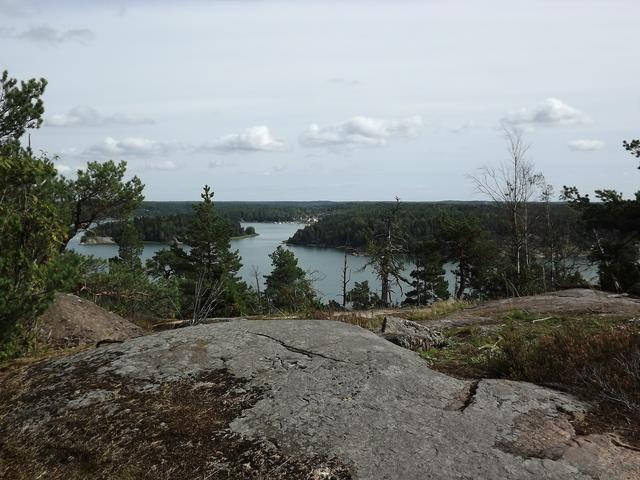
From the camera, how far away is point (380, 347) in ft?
13.7

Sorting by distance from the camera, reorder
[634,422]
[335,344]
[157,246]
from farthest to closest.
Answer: [157,246], [335,344], [634,422]

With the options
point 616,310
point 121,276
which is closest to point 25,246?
point 616,310

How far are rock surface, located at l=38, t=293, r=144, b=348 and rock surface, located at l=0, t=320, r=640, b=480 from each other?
14.9 feet

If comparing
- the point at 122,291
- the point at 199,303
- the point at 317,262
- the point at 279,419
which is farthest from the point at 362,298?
the point at 317,262

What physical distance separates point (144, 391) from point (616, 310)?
731cm

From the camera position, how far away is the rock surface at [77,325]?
8265 millimetres

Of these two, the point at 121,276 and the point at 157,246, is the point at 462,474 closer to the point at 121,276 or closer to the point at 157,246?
the point at 121,276

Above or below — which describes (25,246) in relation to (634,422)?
above

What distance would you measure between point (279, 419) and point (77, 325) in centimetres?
755

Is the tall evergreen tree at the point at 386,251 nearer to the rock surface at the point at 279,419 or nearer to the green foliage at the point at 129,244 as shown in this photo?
the rock surface at the point at 279,419

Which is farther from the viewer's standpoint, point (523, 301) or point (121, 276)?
point (121, 276)

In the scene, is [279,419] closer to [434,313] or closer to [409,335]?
[409,335]

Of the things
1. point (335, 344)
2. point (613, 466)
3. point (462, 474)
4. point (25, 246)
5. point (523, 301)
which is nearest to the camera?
point (462, 474)

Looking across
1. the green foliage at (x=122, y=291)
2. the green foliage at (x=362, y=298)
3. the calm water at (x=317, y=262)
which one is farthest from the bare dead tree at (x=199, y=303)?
the calm water at (x=317, y=262)
